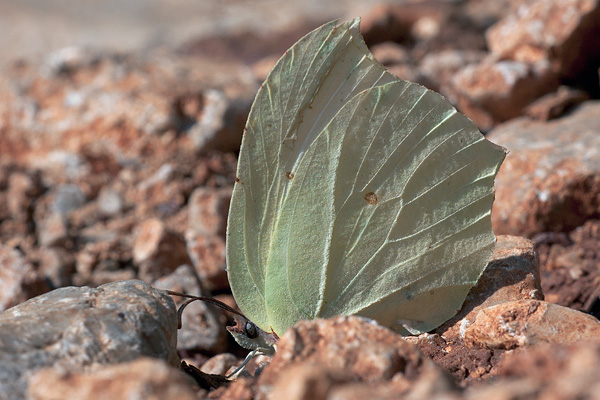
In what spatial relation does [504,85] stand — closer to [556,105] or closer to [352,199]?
[556,105]

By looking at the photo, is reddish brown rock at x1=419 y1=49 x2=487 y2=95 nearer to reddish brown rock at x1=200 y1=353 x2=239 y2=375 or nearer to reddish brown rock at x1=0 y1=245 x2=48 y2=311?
reddish brown rock at x1=200 y1=353 x2=239 y2=375

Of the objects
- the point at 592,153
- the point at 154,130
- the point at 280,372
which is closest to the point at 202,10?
the point at 154,130

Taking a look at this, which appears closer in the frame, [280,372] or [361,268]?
[280,372]

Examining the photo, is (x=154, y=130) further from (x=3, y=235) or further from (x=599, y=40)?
(x=599, y=40)

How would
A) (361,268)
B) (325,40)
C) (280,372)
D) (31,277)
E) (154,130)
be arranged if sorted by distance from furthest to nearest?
(154,130) → (31,277) → (361,268) → (325,40) → (280,372)

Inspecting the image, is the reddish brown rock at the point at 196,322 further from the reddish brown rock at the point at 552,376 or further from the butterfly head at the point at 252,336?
the reddish brown rock at the point at 552,376
